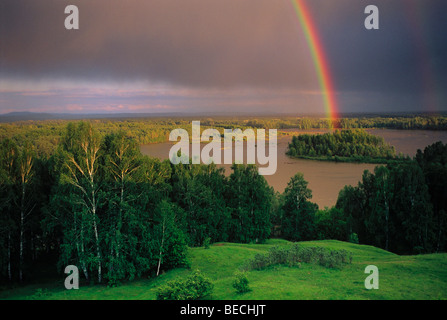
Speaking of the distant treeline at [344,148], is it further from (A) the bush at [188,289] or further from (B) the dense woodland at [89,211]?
(A) the bush at [188,289]

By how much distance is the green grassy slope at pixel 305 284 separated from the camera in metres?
11.4

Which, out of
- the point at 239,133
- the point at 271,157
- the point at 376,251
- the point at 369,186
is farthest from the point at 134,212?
the point at 239,133

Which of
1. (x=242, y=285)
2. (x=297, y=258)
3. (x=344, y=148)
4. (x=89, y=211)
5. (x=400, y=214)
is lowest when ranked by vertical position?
A: (x=297, y=258)

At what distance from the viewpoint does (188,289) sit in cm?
1110

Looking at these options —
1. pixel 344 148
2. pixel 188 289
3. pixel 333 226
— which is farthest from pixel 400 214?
pixel 344 148

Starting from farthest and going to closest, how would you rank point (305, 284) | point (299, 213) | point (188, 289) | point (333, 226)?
point (333, 226)
point (299, 213)
point (305, 284)
point (188, 289)

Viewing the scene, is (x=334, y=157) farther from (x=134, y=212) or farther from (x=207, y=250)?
(x=134, y=212)

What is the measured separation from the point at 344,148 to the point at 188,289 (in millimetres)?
88161

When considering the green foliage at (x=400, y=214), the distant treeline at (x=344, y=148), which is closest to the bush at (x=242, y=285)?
the green foliage at (x=400, y=214)

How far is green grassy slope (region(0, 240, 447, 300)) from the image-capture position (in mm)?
11430

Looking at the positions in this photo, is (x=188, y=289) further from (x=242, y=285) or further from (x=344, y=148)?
(x=344, y=148)

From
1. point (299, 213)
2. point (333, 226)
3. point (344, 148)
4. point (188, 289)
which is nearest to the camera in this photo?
point (188, 289)

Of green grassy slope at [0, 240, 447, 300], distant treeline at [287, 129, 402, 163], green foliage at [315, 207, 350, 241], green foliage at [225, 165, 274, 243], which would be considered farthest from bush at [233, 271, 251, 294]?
distant treeline at [287, 129, 402, 163]

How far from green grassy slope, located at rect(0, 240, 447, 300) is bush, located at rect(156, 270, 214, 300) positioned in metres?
0.47
